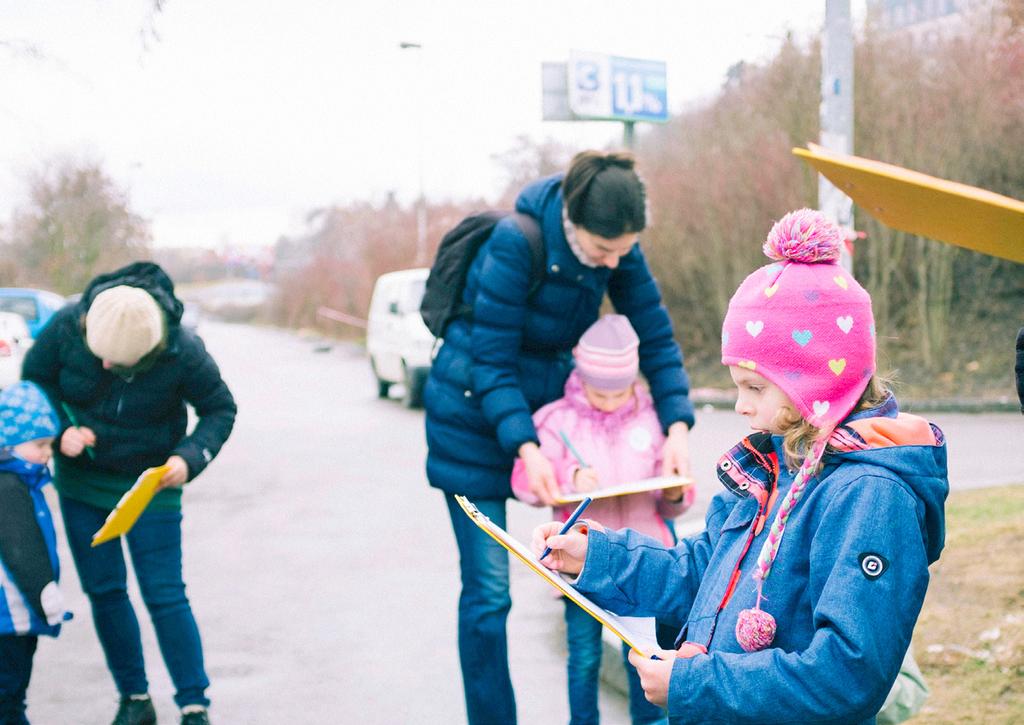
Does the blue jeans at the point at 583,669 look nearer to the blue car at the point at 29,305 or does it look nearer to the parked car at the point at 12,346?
the parked car at the point at 12,346

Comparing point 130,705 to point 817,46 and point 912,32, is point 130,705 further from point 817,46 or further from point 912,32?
point 912,32

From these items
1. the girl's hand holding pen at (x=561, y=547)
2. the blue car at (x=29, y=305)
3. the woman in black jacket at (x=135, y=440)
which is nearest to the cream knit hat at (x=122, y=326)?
the woman in black jacket at (x=135, y=440)

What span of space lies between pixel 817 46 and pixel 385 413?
7.11 meters

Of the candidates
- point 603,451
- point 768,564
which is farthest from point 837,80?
point 768,564

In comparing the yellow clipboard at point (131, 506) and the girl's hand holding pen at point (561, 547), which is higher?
the girl's hand holding pen at point (561, 547)

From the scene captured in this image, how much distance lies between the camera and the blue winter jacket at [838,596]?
1688 mm

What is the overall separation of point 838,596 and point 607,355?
6.27 feet

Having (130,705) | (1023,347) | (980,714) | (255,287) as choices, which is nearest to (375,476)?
(130,705)

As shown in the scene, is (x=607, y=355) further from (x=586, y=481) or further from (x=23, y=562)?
(x=23, y=562)

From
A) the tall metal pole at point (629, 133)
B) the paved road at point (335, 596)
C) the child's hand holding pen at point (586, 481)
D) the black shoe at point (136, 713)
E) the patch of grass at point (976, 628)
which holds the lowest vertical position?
the paved road at point (335, 596)

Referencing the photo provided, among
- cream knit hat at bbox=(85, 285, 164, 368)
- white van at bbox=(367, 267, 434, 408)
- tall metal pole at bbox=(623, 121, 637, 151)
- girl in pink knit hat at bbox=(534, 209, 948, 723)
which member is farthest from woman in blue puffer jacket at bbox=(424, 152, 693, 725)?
tall metal pole at bbox=(623, 121, 637, 151)

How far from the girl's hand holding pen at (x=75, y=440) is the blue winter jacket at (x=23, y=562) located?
0.19m

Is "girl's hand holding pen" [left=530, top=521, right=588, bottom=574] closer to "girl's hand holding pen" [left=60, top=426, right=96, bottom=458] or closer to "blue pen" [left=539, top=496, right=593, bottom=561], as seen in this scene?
"blue pen" [left=539, top=496, right=593, bottom=561]

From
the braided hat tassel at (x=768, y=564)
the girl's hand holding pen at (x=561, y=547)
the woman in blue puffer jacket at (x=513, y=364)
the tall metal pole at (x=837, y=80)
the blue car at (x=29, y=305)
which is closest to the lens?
the braided hat tassel at (x=768, y=564)
